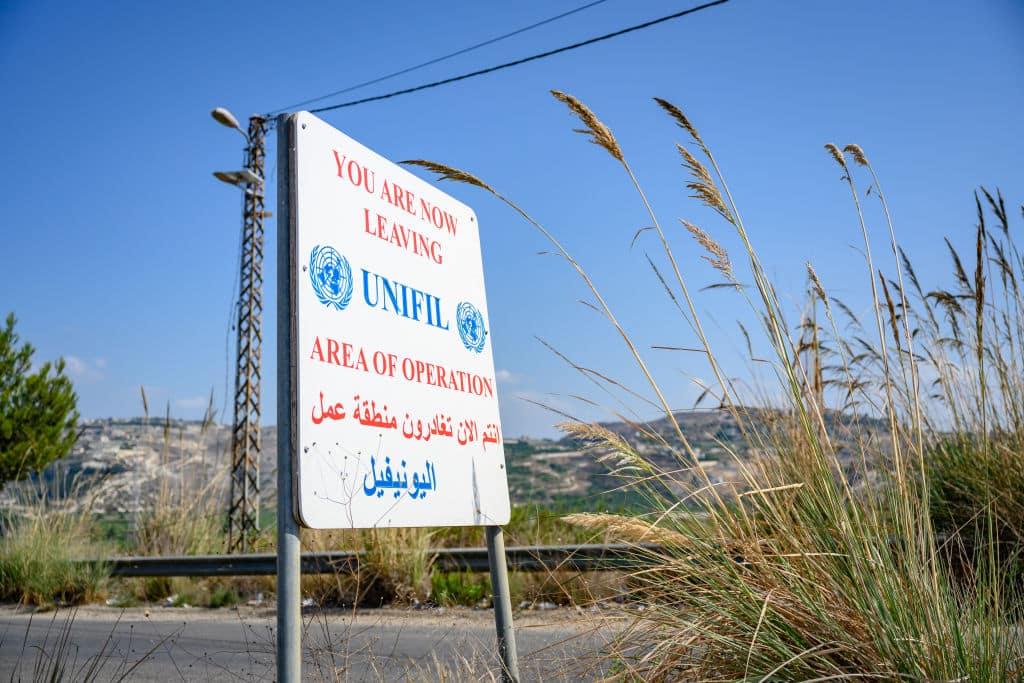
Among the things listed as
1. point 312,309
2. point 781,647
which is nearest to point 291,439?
point 312,309

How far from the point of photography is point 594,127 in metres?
2.33

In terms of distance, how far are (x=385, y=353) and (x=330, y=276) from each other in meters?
0.33

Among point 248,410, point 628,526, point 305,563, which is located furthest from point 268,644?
point 248,410

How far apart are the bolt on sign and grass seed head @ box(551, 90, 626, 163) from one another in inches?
29.1

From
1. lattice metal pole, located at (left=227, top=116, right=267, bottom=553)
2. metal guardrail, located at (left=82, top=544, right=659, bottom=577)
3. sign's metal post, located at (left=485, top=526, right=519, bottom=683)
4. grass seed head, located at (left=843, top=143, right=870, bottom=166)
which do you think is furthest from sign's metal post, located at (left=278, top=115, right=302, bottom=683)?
lattice metal pole, located at (left=227, top=116, right=267, bottom=553)

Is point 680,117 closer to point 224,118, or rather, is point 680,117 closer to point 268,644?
point 268,644

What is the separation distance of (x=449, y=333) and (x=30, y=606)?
6476 millimetres

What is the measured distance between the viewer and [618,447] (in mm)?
2205

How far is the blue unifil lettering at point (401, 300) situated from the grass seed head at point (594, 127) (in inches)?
32.3

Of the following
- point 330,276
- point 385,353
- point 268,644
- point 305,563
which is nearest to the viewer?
point 330,276

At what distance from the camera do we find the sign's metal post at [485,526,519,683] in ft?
7.79

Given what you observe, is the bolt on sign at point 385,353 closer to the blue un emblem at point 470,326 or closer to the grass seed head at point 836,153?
the blue un emblem at point 470,326

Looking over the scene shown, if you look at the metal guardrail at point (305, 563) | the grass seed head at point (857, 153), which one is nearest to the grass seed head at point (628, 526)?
the grass seed head at point (857, 153)

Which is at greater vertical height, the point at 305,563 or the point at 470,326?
the point at 470,326
